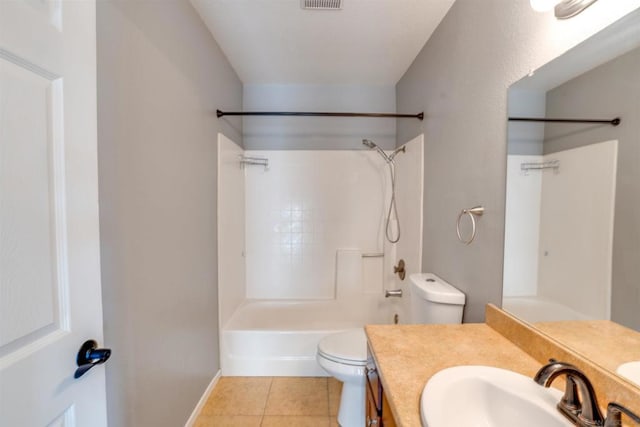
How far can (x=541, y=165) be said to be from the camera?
93 centimetres

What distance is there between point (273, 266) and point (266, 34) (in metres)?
2.00

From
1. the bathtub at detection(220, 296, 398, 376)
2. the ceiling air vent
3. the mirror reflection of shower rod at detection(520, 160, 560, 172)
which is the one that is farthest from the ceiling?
the bathtub at detection(220, 296, 398, 376)

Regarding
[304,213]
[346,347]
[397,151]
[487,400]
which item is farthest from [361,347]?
[397,151]

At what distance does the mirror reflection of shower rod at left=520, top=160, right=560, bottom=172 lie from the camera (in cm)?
86

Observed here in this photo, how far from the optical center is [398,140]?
262 cm

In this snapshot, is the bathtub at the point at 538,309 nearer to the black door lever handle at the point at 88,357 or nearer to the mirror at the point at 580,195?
the mirror at the point at 580,195

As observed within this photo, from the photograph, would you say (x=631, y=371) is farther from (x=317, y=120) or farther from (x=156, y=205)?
(x=317, y=120)

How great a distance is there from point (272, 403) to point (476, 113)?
83.7 inches

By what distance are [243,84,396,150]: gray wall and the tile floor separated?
6.83 ft

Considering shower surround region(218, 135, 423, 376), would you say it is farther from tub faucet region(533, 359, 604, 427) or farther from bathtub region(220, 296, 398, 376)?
tub faucet region(533, 359, 604, 427)

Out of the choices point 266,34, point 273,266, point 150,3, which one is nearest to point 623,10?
point 150,3

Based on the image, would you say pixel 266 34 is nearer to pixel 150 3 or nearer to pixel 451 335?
pixel 150 3

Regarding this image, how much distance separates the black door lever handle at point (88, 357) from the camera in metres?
0.66

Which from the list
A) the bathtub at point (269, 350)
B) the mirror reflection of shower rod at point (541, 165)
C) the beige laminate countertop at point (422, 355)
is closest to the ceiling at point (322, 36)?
the mirror reflection of shower rod at point (541, 165)
